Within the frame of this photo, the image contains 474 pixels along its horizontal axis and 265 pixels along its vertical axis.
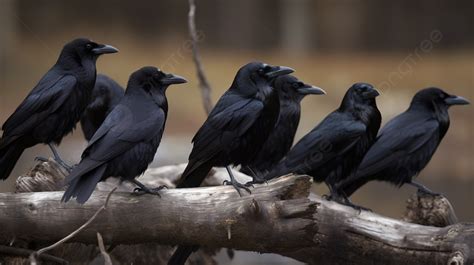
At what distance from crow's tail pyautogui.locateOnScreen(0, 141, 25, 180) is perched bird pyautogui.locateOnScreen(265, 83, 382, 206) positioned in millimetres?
1680

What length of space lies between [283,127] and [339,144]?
0.42 m

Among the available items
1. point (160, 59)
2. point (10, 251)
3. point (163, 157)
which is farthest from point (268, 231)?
point (160, 59)

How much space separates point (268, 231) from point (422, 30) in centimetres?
834

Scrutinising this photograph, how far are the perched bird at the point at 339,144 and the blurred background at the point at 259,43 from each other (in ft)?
17.4

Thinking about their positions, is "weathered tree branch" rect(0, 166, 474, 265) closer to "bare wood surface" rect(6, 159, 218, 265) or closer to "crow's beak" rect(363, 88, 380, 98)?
"bare wood surface" rect(6, 159, 218, 265)

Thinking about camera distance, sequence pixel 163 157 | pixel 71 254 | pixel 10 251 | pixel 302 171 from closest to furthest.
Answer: pixel 10 251 < pixel 71 254 < pixel 302 171 < pixel 163 157

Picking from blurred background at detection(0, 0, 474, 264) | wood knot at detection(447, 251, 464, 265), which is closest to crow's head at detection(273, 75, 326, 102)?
wood knot at detection(447, 251, 464, 265)

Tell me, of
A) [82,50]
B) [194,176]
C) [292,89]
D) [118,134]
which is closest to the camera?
[118,134]

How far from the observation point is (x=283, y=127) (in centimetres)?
809

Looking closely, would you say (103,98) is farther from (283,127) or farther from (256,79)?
(256,79)

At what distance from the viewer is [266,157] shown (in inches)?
318

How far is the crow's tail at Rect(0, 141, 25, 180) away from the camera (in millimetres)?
7023

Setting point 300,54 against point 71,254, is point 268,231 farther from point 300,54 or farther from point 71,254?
point 300,54

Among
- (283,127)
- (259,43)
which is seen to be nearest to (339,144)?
(283,127)
